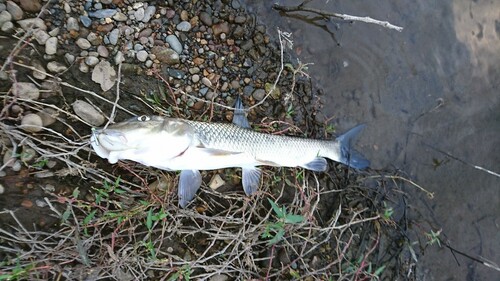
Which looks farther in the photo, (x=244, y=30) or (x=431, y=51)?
(x=431, y=51)

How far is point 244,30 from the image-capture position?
4039mm

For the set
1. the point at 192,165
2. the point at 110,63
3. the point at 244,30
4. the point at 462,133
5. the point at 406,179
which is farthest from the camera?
the point at 462,133

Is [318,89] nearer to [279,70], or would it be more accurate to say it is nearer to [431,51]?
[279,70]

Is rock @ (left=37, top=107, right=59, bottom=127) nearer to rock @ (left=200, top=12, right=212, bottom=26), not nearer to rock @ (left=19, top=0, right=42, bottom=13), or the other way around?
rock @ (left=19, top=0, right=42, bottom=13)

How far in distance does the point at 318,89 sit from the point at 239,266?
1883 mm

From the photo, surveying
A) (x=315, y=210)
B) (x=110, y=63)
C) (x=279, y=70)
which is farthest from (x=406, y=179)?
(x=110, y=63)

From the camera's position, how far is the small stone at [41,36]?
134 inches

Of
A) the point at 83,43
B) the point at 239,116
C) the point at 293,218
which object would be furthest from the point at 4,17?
the point at 293,218

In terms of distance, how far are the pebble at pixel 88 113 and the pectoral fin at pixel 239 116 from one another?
1.09 metres

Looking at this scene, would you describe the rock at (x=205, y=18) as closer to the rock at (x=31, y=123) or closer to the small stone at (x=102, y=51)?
the small stone at (x=102, y=51)

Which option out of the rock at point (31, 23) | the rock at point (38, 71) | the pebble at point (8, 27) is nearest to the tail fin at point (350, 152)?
the rock at point (38, 71)

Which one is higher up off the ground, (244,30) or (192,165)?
(244,30)

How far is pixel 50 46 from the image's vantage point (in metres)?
3.42

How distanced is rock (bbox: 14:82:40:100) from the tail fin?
8.36 feet
